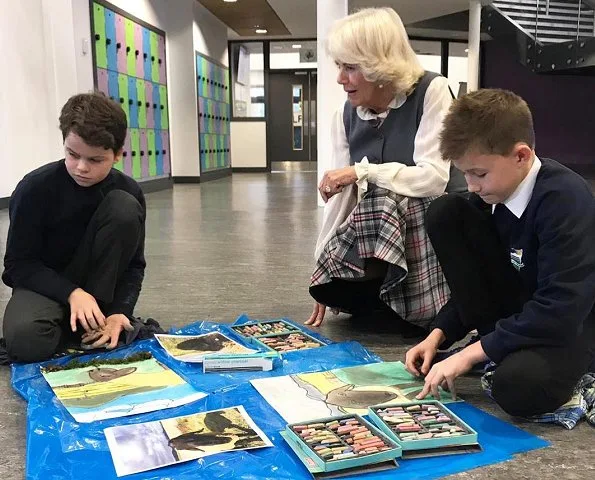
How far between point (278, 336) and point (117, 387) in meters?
0.49

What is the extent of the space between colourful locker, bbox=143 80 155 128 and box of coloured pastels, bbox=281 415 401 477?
21.1 feet

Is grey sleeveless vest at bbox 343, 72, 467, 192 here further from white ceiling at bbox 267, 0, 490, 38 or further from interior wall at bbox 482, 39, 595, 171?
interior wall at bbox 482, 39, 595, 171

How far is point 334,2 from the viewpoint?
461cm

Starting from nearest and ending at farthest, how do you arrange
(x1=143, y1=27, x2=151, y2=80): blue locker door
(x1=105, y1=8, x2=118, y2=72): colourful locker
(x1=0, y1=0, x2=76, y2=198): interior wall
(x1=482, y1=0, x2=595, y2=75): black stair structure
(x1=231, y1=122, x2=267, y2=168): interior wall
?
(x1=0, y1=0, x2=76, y2=198): interior wall, (x1=105, y1=8, x2=118, y2=72): colourful locker, (x1=143, y1=27, x2=151, y2=80): blue locker door, (x1=482, y1=0, x2=595, y2=75): black stair structure, (x1=231, y1=122, x2=267, y2=168): interior wall

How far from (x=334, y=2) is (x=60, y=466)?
4.23 metres

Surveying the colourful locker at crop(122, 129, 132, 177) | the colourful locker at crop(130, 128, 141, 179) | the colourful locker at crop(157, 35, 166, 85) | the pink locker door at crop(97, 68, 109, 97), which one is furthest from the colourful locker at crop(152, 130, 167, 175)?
the pink locker door at crop(97, 68, 109, 97)

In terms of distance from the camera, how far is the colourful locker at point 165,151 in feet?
24.9

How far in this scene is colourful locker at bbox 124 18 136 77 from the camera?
6.40m

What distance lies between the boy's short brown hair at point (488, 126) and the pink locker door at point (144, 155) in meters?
6.05

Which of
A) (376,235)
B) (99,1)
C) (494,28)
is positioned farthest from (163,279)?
(494,28)

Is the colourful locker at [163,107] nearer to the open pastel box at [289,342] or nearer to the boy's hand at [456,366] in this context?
the open pastel box at [289,342]

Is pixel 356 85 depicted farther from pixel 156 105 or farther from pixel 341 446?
pixel 156 105

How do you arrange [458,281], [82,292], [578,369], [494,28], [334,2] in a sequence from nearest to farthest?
[578,369] → [458,281] → [82,292] → [334,2] → [494,28]

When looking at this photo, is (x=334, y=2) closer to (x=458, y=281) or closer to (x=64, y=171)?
(x=64, y=171)
